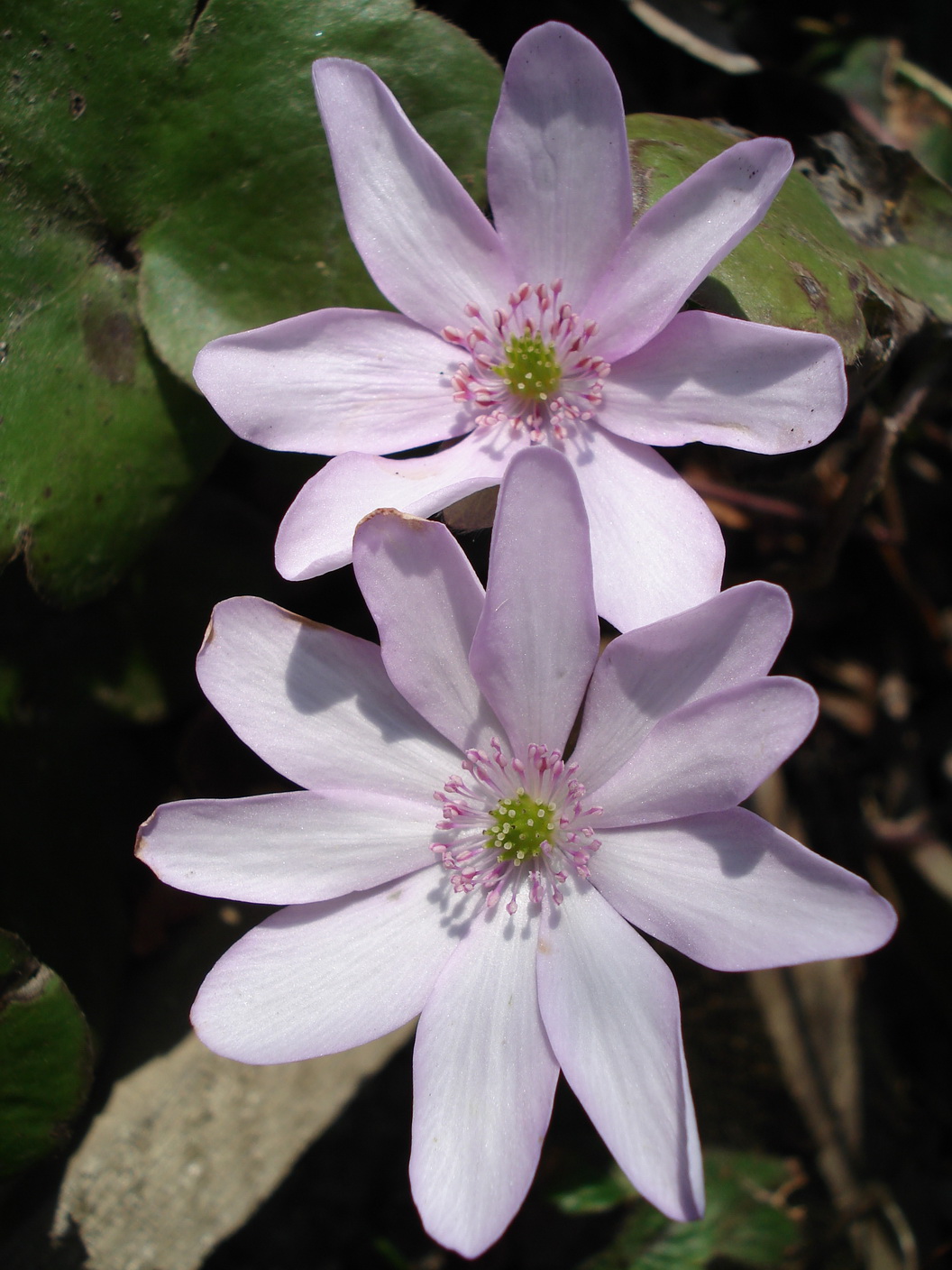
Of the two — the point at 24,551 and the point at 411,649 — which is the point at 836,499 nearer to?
the point at 411,649

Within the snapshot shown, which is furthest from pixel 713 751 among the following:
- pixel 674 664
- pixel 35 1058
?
pixel 35 1058

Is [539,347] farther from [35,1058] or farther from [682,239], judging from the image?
[35,1058]

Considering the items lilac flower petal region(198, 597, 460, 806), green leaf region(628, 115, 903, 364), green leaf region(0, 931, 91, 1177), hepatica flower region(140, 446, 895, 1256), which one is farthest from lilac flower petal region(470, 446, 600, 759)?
green leaf region(0, 931, 91, 1177)

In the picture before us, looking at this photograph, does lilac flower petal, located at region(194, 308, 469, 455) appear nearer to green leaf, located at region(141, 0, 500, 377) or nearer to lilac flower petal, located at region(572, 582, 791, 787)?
green leaf, located at region(141, 0, 500, 377)

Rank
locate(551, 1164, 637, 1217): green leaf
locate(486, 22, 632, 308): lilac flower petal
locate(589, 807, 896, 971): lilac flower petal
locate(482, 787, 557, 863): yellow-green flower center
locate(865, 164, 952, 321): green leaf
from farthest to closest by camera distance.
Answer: locate(551, 1164, 637, 1217): green leaf, locate(865, 164, 952, 321): green leaf, locate(482, 787, 557, 863): yellow-green flower center, locate(486, 22, 632, 308): lilac flower petal, locate(589, 807, 896, 971): lilac flower petal

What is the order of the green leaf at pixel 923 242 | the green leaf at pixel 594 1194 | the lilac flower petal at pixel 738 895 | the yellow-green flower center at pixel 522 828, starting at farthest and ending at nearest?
the green leaf at pixel 594 1194 → the green leaf at pixel 923 242 → the yellow-green flower center at pixel 522 828 → the lilac flower petal at pixel 738 895

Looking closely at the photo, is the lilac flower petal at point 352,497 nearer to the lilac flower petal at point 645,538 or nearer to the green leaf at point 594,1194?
the lilac flower petal at point 645,538

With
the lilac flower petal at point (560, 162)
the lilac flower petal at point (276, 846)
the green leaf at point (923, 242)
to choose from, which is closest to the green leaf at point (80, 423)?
the lilac flower petal at point (276, 846)
